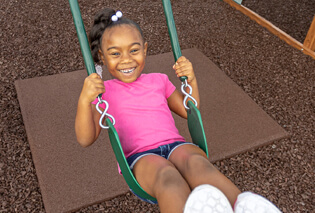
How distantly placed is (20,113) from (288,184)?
7.89 feet

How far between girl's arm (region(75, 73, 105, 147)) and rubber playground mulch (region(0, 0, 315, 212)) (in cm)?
84

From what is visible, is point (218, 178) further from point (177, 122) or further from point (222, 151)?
point (177, 122)

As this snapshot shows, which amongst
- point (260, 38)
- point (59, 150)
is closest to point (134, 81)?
point (59, 150)

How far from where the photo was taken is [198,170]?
1.32 metres

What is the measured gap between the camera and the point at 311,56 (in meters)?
3.95

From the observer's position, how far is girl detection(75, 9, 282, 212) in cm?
132

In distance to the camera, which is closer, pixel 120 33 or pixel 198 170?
pixel 198 170

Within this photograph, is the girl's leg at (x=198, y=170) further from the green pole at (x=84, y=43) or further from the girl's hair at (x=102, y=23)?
the girl's hair at (x=102, y=23)

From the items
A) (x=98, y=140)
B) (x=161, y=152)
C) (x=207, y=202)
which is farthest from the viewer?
(x=98, y=140)

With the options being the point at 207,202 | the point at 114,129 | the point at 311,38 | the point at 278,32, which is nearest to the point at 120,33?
the point at 114,129

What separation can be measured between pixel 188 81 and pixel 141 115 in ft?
1.12

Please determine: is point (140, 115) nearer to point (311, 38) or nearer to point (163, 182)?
point (163, 182)

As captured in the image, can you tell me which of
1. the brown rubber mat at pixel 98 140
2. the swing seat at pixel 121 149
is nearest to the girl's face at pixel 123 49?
the swing seat at pixel 121 149

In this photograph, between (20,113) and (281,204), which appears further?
(20,113)
